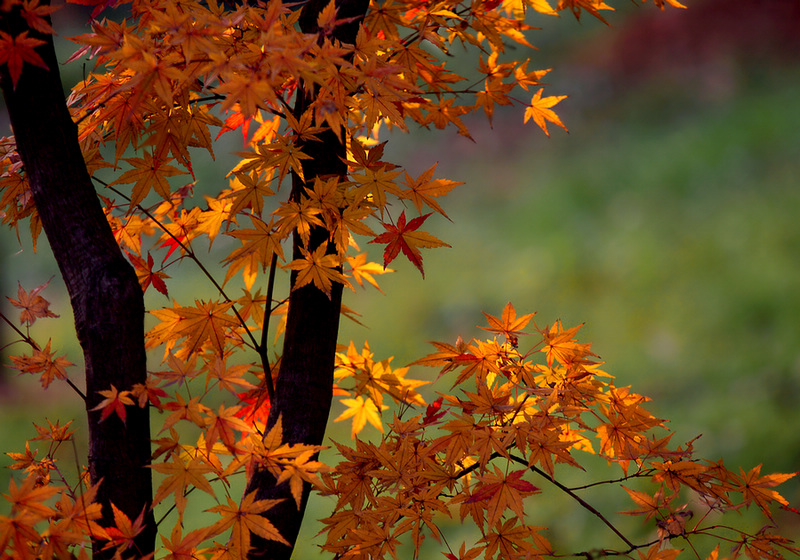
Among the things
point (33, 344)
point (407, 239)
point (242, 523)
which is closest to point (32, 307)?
point (33, 344)

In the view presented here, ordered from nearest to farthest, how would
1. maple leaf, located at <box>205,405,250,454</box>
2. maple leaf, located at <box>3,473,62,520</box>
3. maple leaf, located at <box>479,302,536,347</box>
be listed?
maple leaf, located at <box>3,473,62,520</box>
maple leaf, located at <box>205,405,250,454</box>
maple leaf, located at <box>479,302,536,347</box>

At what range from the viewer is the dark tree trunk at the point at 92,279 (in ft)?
3.40

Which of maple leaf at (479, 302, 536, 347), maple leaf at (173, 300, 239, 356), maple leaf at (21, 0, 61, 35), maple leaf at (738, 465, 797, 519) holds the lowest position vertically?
maple leaf at (738, 465, 797, 519)

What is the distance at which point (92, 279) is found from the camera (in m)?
1.05

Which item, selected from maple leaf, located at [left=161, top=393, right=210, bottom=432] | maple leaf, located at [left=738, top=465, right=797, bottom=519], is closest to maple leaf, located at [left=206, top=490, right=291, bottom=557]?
maple leaf, located at [left=161, top=393, right=210, bottom=432]

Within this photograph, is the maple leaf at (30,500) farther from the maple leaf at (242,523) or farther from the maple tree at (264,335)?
the maple leaf at (242,523)

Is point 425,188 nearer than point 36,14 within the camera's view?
No

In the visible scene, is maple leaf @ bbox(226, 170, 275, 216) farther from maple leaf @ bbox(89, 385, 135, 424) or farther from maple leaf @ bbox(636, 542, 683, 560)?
maple leaf @ bbox(636, 542, 683, 560)

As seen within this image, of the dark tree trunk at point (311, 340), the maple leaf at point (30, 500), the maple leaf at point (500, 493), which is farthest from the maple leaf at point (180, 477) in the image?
the maple leaf at point (500, 493)

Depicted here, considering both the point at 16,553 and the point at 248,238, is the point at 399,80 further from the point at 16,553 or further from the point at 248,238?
the point at 16,553

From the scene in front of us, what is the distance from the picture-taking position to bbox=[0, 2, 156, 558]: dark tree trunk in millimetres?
1036

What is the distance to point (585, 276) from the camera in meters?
4.38

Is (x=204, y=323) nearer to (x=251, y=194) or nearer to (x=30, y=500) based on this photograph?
(x=251, y=194)

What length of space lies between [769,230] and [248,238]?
13.6 ft
